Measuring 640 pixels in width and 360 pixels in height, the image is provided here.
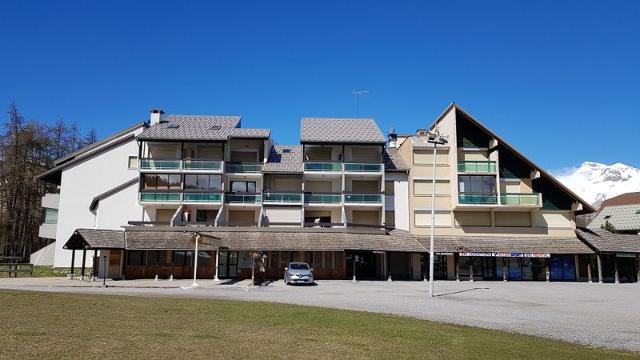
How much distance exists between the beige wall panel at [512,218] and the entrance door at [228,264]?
22.9 m

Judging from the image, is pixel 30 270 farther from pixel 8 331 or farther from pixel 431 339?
pixel 431 339

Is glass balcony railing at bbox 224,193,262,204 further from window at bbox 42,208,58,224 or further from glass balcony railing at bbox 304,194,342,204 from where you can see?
window at bbox 42,208,58,224

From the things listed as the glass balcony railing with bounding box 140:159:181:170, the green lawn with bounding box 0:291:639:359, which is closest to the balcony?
the glass balcony railing with bounding box 140:159:181:170

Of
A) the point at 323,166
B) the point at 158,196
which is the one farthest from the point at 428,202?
the point at 158,196

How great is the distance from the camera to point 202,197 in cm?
4584

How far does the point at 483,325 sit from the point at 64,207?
141 ft

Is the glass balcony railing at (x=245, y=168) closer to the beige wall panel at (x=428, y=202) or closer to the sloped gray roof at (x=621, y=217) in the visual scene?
the beige wall panel at (x=428, y=202)

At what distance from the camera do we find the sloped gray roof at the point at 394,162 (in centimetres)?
4750

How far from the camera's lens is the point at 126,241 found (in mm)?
38094

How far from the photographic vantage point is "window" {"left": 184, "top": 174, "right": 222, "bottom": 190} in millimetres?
47031

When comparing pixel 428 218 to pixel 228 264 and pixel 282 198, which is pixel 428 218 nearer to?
pixel 282 198

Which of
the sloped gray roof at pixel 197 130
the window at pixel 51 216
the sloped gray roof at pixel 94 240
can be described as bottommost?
the sloped gray roof at pixel 94 240

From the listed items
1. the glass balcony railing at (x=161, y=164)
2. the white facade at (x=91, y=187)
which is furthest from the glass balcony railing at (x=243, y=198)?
the white facade at (x=91, y=187)

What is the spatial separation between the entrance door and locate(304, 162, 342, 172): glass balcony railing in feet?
34.2
